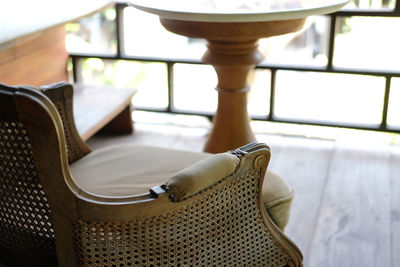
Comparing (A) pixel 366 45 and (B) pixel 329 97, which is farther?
(B) pixel 329 97

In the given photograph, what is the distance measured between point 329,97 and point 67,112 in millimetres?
1537

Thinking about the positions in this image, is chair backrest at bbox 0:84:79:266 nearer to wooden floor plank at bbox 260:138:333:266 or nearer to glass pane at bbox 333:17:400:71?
wooden floor plank at bbox 260:138:333:266

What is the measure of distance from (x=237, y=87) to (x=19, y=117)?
4.12 ft

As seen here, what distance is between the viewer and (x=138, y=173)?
1462 mm

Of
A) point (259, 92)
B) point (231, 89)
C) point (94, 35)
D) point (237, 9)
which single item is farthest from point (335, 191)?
point (94, 35)

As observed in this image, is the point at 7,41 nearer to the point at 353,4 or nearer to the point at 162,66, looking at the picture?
the point at 162,66

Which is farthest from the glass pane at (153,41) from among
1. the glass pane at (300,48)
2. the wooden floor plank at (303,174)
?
the wooden floor plank at (303,174)

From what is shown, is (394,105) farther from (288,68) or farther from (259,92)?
(259,92)

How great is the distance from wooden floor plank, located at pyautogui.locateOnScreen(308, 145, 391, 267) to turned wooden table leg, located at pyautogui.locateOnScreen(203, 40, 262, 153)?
16.8 inches

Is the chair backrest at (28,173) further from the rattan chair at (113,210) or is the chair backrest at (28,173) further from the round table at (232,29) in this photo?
the round table at (232,29)

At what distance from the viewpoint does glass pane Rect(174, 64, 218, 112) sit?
2.76 meters

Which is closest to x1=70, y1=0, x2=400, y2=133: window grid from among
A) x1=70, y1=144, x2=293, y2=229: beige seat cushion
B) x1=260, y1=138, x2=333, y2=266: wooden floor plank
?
x1=260, y1=138, x2=333, y2=266: wooden floor plank

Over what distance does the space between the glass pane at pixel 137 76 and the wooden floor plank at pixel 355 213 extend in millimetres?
985

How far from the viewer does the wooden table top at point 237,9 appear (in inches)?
62.1
